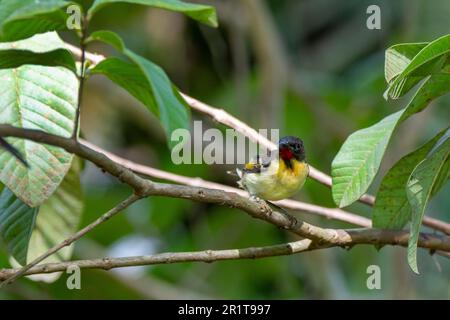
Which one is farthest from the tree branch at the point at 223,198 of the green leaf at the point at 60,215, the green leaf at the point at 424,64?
the green leaf at the point at 60,215

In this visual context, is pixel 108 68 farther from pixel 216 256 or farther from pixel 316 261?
pixel 316 261

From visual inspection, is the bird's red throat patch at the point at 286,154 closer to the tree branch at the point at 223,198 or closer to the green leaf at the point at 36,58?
the tree branch at the point at 223,198

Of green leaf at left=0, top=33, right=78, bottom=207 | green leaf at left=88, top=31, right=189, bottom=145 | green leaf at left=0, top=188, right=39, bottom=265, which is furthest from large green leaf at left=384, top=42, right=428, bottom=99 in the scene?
green leaf at left=0, top=188, right=39, bottom=265

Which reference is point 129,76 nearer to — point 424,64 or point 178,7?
point 178,7

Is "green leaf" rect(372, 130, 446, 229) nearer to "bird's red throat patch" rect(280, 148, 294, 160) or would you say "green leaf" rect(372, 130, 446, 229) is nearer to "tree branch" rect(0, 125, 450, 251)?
"tree branch" rect(0, 125, 450, 251)

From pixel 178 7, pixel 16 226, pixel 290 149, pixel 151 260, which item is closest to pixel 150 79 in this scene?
pixel 178 7
